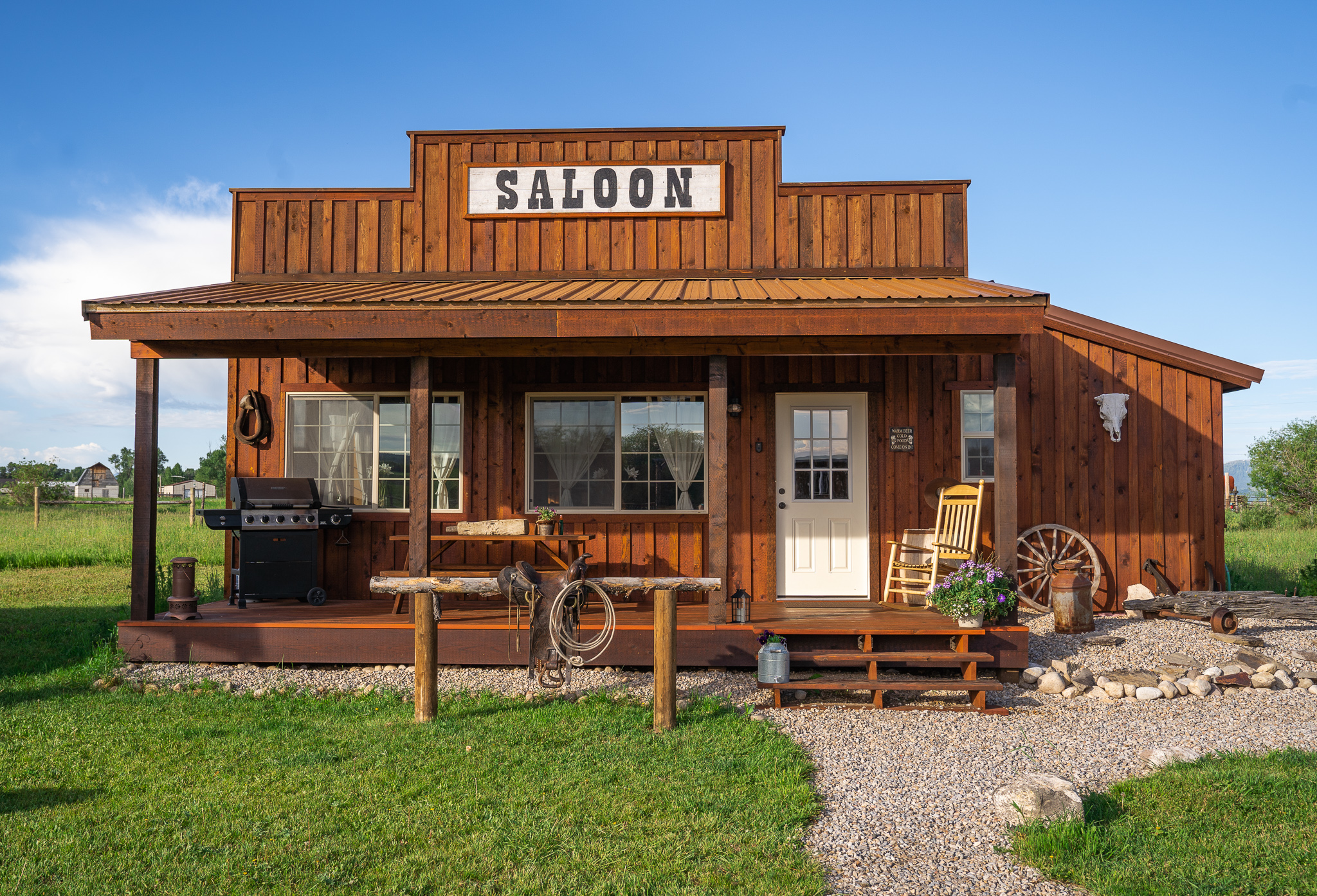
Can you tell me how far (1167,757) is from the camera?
154 inches

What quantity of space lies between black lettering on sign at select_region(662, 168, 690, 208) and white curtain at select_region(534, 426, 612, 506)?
2.26m

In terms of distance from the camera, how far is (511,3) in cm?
814

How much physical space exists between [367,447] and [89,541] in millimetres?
9033

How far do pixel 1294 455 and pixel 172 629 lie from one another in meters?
23.4

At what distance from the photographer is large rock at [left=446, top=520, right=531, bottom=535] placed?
6.68 m

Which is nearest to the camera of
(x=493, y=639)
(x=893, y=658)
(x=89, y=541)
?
(x=893, y=658)

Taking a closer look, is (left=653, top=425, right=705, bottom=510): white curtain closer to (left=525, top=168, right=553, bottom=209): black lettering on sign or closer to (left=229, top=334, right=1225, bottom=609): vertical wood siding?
(left=229, top=334, right=1225, bottom=609): vertical wood siding

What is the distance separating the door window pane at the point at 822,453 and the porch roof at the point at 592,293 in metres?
1.23

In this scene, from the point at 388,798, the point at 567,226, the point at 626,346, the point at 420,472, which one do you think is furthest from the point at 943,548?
the point at 567,226

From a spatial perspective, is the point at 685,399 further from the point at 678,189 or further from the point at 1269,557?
the point at 1269,557

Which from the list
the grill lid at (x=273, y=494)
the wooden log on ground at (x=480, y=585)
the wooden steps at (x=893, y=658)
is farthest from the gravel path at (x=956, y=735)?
the grill lid at (x=273, y=494)

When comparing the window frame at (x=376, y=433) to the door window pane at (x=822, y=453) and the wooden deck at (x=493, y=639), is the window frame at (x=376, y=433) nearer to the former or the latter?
the wooden deck at (x=493, y=639)

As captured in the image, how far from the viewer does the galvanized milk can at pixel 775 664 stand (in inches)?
197

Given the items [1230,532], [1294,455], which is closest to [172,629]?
[1230,532]
